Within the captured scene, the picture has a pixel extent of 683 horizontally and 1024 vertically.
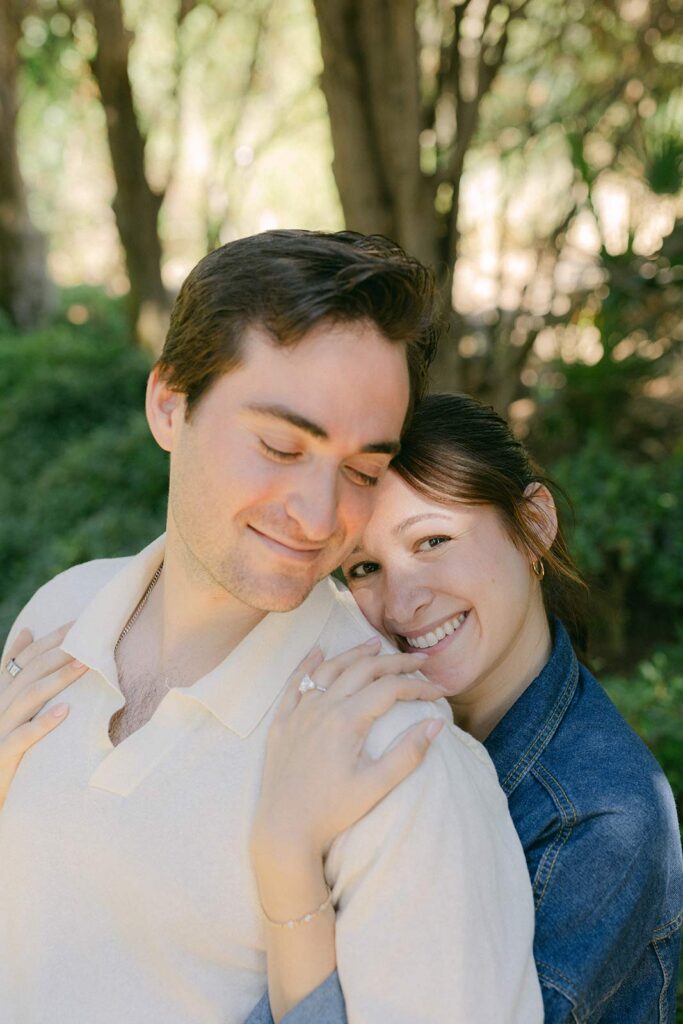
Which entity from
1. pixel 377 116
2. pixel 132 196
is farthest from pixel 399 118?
pixel 132 196

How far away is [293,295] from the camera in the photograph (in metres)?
1.64

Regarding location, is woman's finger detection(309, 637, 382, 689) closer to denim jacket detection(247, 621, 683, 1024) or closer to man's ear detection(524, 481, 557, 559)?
denim jacket detection(247, 621, 683, 1024)

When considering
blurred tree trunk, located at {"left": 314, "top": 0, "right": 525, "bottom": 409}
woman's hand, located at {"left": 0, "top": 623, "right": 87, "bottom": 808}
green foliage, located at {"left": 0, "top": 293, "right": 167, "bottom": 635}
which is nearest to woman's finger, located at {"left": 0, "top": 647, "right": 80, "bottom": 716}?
woman's hand, located at {"left": 0, "top": 623, "right": 87, "bottom": 808}

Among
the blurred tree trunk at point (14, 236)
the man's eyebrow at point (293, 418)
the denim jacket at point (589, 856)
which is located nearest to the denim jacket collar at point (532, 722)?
the denim jacket at point (589, 856)

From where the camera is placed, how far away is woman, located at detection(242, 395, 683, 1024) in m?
1.53

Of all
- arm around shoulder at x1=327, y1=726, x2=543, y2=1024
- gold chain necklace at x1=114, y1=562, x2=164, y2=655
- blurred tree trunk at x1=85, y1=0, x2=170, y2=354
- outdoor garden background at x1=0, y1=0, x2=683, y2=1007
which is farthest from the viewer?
blurred tree trunk at x1=85, y1=0, x2=170, y2=354

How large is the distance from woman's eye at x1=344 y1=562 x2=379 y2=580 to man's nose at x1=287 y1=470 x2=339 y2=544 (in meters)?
0.45

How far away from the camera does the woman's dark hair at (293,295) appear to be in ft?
5.37

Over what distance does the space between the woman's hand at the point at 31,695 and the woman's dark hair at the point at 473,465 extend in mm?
736

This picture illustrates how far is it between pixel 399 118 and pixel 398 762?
319 cm

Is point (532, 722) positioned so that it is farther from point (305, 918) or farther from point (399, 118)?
point (399, 118)

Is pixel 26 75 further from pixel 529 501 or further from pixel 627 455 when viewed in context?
pixel 529 501

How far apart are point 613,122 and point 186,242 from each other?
987 centimetres

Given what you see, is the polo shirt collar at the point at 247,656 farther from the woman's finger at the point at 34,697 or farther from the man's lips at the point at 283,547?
the man's lips at the point at 283,547
